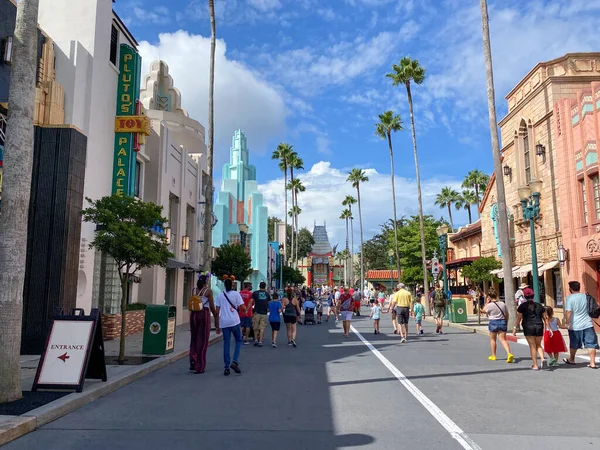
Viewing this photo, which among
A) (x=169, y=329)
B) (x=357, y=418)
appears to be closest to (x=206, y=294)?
(x=169, y=329)

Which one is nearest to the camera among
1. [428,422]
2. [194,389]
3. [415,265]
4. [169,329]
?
[428,422]

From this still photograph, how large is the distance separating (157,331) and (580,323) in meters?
9.46

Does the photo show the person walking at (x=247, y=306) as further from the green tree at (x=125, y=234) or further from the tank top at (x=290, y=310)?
the green tree at (x=125, y=234)

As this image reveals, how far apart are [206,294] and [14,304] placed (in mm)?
3993

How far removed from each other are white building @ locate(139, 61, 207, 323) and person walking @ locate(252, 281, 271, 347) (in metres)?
6.20

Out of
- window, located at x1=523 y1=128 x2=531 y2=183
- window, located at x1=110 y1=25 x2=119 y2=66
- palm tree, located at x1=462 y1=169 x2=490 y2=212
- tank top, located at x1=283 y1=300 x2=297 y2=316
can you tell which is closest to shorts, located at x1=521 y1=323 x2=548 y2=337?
tank top, located at x1=283 y1=300 x2=297 y2=316

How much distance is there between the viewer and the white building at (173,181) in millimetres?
21125

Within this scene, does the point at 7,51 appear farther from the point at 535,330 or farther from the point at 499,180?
the point at 499,180

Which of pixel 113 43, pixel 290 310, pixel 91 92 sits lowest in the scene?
pixel 290 310

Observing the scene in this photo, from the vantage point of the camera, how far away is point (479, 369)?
1060 centimetres

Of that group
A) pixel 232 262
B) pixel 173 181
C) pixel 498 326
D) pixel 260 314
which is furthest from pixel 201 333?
pixel 232 262

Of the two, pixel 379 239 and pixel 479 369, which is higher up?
pixel 379 239

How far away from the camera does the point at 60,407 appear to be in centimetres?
650

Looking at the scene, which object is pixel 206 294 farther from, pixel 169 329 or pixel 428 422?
pixel 428 422
